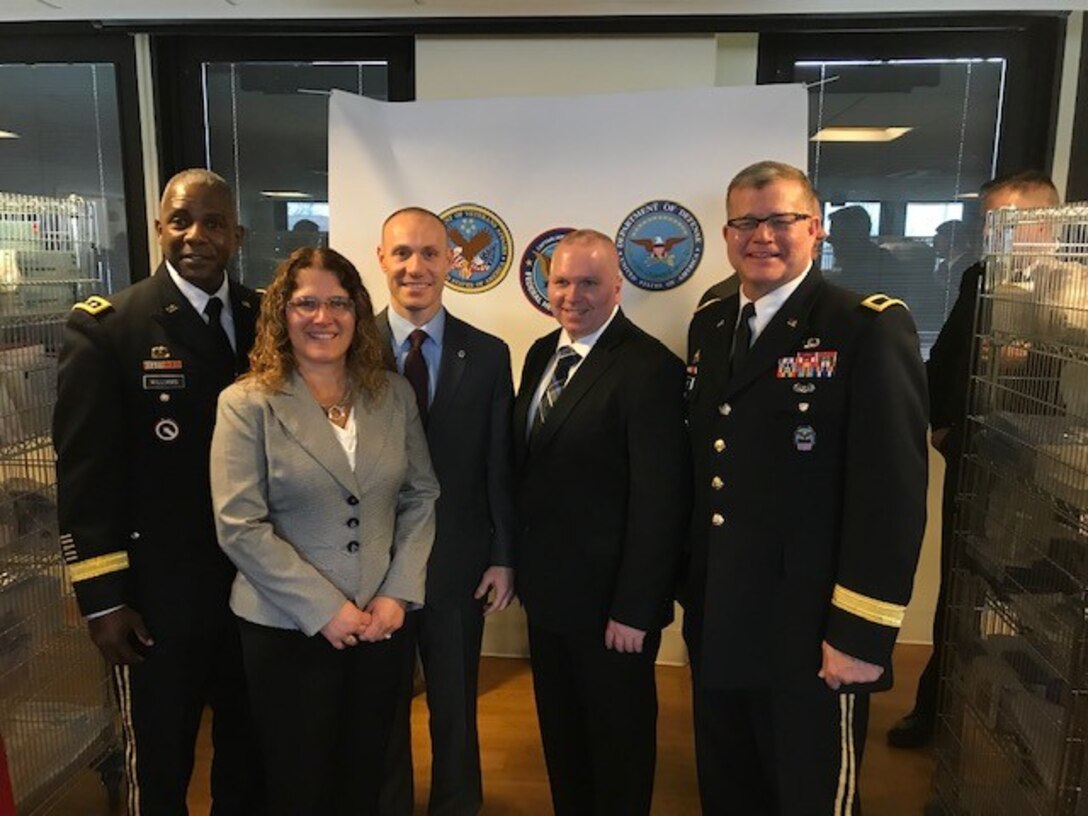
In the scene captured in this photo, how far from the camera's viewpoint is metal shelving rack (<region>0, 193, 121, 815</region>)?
204cm

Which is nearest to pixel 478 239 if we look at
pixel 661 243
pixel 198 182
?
pixel 661 243

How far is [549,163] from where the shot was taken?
113 inches

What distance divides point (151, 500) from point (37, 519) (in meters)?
0.56

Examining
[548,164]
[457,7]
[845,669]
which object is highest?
[457,7]

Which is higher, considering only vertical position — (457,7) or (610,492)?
(457,7)

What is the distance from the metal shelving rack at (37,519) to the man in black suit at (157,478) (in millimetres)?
372

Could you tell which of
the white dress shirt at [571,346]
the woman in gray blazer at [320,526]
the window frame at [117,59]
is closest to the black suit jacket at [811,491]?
the white dress shirt at [571,346]

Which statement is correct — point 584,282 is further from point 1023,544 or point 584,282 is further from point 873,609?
point 1023,544

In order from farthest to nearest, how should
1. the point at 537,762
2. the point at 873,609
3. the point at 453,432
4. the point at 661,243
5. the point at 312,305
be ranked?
1. the point at 661,243
2. the point at 537,762
3. the point at 453,432
4. the point at 312,305
5. the point at 873,609

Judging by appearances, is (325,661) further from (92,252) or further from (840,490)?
(92,252)

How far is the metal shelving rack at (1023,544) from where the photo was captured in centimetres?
173

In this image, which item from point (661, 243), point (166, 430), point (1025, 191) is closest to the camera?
point (166, 430)

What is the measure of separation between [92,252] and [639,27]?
1933 millimetres

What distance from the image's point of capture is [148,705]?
6.14 feet
